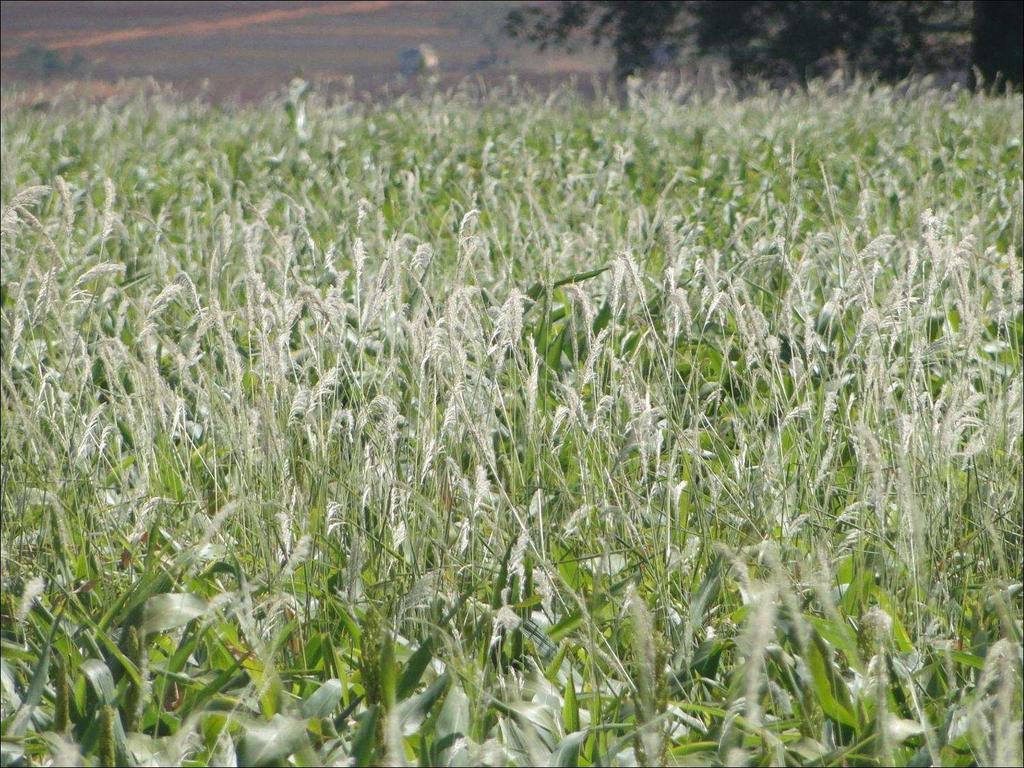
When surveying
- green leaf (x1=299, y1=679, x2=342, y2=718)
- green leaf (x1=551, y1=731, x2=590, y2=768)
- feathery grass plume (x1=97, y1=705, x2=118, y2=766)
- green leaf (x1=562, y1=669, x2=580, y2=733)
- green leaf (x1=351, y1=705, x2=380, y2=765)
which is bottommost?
green leaf (x1=562, y1=669, x2=580, y2=733)

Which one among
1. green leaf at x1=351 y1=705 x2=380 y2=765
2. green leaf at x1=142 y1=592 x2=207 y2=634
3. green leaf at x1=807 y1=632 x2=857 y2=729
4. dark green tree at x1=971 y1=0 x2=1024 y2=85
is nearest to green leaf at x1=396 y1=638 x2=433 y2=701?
green leaf at x1=351 y1=705 x2=380 y2=765

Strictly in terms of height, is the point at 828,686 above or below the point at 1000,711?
below

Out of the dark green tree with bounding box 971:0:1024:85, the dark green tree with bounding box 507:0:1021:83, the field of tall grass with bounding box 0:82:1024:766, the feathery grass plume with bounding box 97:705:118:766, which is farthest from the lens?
the dark green tree with bounding box 507:0:1021:83

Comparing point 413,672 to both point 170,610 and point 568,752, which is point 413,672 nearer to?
point 568,752

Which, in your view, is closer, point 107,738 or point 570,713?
point 107,738

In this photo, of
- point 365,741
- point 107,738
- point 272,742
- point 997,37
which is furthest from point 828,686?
point 997,37

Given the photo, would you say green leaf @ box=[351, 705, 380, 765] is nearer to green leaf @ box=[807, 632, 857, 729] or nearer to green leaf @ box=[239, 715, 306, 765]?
green leaf @ box=[239, 715, 306, 765]

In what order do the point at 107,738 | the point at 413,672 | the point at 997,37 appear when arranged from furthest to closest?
the point at 997,37 < the point at 413,672 < the point at 107,738

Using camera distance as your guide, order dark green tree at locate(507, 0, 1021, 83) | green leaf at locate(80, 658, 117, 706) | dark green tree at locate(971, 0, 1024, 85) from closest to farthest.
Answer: green leaf at locate(80, 658, 117, 706)
dark green tree at locate(971, 0, 1024, 85)
dark green tree at locate(507, 0, 1021, 83)

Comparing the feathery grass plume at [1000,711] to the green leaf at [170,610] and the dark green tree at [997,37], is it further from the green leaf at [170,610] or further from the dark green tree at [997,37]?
the dark green tree at [997,37]

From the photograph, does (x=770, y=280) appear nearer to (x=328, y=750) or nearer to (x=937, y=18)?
(x=328, y=750)

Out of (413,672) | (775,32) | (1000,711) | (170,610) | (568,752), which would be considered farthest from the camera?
(775,32)

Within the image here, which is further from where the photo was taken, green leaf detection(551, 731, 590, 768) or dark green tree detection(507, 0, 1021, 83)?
dark green tree detection(507, 0, 1021, 83)

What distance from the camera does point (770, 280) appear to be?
3.26 meters
